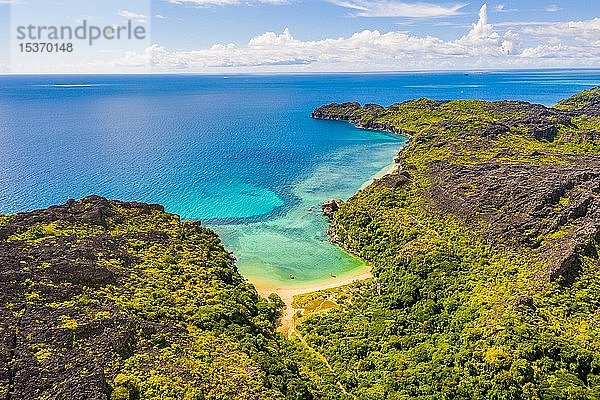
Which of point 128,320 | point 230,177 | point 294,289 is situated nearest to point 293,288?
point 294,289

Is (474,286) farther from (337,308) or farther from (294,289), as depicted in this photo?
(294,289)

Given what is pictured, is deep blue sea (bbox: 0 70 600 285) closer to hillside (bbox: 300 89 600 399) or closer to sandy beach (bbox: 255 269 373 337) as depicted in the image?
sandy beach (bbox: 255 269 373 337)

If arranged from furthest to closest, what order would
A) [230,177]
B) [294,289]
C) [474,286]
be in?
1. [230,177]
2. [294,289]
3. [474,286]

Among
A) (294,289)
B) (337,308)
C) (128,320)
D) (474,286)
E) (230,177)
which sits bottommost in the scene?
(294,289)

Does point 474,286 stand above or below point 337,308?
above

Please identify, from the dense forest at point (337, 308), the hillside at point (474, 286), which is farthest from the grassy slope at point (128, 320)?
the hillside at point (474, 286)

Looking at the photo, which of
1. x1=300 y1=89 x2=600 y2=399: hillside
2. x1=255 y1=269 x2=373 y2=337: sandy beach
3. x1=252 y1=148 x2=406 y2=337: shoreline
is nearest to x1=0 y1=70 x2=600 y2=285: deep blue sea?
x1=252 y1=148 x2=406 y2=337: shoreline

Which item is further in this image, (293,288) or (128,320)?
(293,288)
